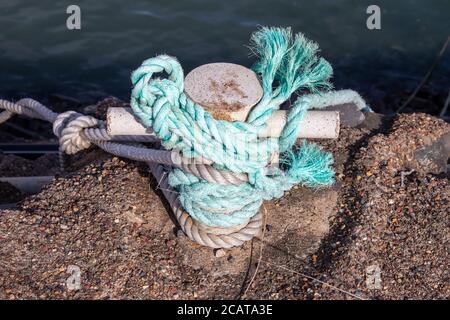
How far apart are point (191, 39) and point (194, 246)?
13.0ft

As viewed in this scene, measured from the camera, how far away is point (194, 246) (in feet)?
10.7

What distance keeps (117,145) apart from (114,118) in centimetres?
74

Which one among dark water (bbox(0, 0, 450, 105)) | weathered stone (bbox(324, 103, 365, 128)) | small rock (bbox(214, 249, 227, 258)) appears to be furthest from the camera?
dark water (bbox(0, 0, 450, 105))

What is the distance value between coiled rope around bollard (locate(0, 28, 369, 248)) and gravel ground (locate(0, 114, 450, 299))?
0.58 ft

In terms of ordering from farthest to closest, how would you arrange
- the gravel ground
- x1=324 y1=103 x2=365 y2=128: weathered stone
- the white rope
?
1. x1=324 y1=103 x2=365 y2=128: weathered stone
2. the gravel ground
3. the white rope

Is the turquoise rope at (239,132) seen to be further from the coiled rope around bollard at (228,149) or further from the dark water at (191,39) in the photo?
the dark water at (191,39)

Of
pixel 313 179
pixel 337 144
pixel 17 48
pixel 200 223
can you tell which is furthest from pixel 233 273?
pixel 17 48

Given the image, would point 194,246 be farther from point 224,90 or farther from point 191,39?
point 191,39

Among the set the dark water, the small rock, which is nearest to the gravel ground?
the small rock

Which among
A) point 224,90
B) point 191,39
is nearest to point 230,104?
point 224,90

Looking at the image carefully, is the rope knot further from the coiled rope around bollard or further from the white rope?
the coiled rope around bollard

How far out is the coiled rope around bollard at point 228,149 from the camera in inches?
105

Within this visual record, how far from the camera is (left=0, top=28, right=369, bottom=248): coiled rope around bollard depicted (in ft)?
8.75

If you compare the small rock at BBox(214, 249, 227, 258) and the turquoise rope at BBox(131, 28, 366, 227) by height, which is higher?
the turquoise rope at BBox(131, 28, 366, 227)
